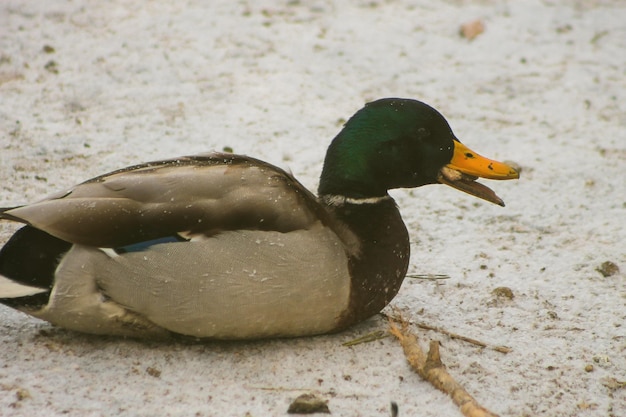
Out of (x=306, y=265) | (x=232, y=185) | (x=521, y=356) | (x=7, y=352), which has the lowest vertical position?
(x=521, y=356)

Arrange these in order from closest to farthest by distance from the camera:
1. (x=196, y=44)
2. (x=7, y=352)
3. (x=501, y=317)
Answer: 1. (x=7, y=352)
2. (x=501, y=317)
3. (x=196, y=44)

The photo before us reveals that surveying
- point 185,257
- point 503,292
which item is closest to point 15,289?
point 185,257

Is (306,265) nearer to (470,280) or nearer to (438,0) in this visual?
(470,280)

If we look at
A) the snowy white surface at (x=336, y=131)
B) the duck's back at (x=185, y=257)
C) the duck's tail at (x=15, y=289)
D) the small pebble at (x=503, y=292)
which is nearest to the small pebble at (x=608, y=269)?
the snowy white surface at (x=336, y=131)

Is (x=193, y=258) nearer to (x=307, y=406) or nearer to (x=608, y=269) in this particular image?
(x=307, y=406)

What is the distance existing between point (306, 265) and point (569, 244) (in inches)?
68.7

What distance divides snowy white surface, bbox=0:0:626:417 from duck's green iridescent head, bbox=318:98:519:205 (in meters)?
0.58

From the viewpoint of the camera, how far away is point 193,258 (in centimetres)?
320

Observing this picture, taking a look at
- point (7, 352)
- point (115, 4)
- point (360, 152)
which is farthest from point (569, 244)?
point (115, 4)

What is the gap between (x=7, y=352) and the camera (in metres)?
3.30

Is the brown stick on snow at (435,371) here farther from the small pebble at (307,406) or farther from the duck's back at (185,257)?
the small pebble at (307,406)

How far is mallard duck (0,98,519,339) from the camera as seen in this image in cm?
319

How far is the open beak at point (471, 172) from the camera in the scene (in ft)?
12.2

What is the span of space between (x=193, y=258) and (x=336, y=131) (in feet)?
8.18
